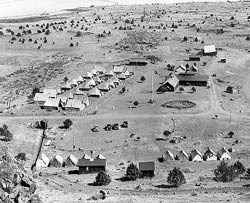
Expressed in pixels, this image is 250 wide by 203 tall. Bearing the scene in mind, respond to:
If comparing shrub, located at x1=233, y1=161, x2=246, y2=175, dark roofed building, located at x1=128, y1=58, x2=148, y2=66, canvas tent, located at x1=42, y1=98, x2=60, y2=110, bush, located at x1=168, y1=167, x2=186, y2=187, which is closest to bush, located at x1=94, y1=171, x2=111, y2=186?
bush, located at x1=168, y1=167, x2=186, y2=187

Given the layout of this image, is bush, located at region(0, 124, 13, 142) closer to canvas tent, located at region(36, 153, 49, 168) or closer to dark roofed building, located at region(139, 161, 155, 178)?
canvas tent, located at region(36, 153, 49, 168)

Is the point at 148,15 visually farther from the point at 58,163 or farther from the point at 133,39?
the point at 58,163

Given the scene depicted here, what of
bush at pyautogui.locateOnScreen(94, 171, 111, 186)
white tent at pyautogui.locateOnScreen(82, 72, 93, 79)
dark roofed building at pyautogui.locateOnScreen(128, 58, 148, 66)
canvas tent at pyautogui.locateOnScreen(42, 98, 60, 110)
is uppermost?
dark roofed building at pyautogui.locateOnScreen(128, 58, 148, 66)

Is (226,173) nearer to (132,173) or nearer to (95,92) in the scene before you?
(132,173)

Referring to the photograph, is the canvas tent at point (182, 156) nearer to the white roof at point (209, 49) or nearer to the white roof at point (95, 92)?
the white roof at point (95, 92)

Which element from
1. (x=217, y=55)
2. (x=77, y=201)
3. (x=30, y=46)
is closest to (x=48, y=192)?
(x=77, y=201)

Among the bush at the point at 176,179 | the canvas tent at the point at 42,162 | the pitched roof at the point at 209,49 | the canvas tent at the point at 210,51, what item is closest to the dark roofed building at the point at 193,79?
the canvas tent at the point at 210,51
